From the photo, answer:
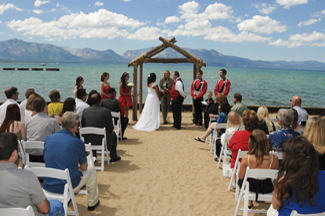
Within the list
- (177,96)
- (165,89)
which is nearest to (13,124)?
(177,96)

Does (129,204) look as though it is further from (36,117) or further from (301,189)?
(301,189)

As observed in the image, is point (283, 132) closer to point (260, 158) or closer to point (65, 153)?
point (260, 158)

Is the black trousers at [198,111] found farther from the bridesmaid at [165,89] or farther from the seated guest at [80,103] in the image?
the seated guest at [80,103]

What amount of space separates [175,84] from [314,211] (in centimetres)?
677

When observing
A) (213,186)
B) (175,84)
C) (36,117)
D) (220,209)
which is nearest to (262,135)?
(220,209)

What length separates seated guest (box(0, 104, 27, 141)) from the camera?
4.06m

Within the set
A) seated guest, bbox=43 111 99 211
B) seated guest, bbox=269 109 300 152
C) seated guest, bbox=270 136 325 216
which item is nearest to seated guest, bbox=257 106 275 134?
seated guest, bbox=269 109 300 152

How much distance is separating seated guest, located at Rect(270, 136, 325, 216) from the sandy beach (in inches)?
65.1

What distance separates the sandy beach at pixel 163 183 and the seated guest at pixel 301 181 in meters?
1.65

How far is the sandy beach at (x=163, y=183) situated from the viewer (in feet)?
13.2

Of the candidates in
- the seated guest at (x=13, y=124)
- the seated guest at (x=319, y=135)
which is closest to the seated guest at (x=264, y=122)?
the seated guest at (x=319, y=135)

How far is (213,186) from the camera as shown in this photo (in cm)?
481

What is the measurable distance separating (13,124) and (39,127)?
42 cm

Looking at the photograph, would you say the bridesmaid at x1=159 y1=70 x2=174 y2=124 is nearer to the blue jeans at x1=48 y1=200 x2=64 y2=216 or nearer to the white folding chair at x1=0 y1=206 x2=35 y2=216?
the blue jeans at x1=48 y1=200 x2=64 y2=216
